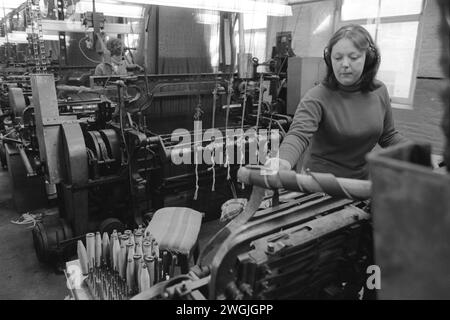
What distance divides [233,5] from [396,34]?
6.74 ft

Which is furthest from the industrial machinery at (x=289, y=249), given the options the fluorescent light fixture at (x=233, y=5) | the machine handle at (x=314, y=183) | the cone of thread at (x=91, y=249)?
the fluorescent light fixture at (x=233, y=5)

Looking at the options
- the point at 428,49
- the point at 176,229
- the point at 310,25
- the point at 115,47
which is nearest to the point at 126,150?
the point at 176,229

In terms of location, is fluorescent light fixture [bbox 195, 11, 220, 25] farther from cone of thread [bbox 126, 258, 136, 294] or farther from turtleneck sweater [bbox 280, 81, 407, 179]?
cone of thread [bbox 126, 258, 136, 294]

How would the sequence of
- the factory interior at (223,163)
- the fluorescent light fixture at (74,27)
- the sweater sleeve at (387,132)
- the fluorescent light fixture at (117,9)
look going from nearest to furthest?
the factory interior at (223,163) < the sweater sleeve at (387,132) < the fluorescent light fixture at (74,27) < the fluorescent light fixture at (117,9)

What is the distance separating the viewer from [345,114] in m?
1.42

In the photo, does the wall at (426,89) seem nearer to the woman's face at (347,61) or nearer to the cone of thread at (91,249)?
the woman's face at (347,61)

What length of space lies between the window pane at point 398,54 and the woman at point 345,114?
274 cm

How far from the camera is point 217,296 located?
822mm

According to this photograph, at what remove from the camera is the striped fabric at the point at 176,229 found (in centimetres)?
205

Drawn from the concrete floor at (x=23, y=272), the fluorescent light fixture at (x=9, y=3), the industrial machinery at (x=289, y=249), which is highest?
the fluorescent light fixture at (x=9, y=3)

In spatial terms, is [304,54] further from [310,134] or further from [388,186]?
[388,186]

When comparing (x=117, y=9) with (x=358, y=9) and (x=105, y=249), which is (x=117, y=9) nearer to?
(x=358, y=9)

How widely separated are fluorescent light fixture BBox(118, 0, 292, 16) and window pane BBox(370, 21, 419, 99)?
4.03ft
